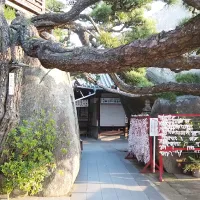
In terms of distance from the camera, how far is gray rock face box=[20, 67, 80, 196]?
660 centimetres

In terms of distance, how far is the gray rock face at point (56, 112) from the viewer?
260 inches

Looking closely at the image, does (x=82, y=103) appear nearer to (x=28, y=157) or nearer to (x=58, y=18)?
(x=58, y=18)

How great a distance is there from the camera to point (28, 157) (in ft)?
19.9

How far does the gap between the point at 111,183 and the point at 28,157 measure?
8.59 feet

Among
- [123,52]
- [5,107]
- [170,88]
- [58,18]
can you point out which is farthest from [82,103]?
[123,52]

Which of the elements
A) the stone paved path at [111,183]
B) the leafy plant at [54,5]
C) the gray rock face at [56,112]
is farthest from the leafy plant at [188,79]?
the leafy plant at [54,5]

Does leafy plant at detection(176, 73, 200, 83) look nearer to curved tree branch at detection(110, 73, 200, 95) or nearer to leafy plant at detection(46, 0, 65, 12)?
curved tree branch at detection(110, 73, 200, 95)

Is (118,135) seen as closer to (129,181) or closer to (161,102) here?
(161,102)

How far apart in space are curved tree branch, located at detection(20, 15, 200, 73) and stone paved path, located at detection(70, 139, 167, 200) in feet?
11.4

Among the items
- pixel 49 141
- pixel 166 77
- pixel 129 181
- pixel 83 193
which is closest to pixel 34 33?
pixel 49 141

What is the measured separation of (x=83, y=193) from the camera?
681 cm

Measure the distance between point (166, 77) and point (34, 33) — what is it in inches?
427

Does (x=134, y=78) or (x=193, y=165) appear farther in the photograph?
(x=193, y=165)

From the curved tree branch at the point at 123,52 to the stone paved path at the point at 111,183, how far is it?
3.47 meters
